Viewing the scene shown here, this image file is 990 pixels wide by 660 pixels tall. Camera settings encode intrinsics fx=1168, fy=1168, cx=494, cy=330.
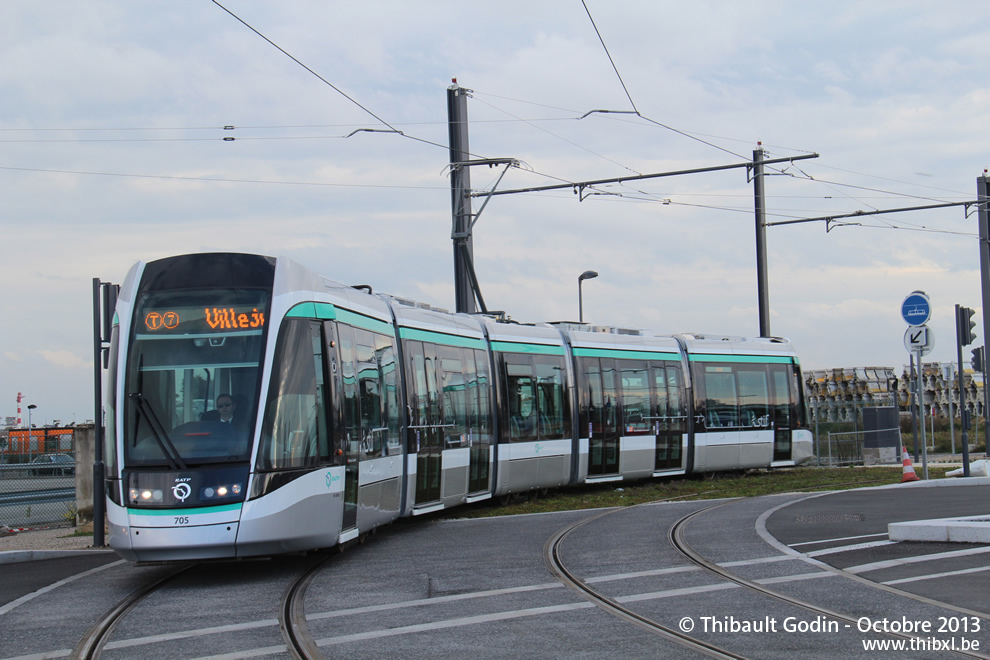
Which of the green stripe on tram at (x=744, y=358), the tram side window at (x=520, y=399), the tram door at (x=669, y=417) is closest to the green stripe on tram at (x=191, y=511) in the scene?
the tram side window at (x=520, y=399)

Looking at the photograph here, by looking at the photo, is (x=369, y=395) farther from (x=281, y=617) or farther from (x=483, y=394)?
(x=483, y=394)

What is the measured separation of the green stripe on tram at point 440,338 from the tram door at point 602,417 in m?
4.10

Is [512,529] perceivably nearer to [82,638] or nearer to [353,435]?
[353,435]

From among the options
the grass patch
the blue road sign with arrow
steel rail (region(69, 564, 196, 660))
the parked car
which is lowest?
the grass patch

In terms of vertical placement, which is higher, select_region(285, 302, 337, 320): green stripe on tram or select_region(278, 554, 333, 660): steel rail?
select_region(285, 302, 337, 320): green stripe on tram

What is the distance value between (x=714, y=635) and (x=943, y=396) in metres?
53.5

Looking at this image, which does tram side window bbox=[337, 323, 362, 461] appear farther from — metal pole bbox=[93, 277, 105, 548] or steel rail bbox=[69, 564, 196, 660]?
metal pole bbox=[93, 277, 105, 548]

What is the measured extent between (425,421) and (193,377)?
517cm

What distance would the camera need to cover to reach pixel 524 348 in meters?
20.0

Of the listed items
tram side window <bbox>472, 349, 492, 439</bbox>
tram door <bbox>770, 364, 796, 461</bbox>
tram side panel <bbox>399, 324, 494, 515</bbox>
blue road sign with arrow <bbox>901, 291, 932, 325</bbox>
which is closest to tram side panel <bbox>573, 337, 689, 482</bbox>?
tram door <bbox>770, 364, 796, 461</bbox>

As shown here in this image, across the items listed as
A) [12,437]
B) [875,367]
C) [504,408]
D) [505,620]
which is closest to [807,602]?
[505,620]

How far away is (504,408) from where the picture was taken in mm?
19094

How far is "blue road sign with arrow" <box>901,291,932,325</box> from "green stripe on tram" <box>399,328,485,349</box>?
725 cm

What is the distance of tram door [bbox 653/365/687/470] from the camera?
78.2 ft
